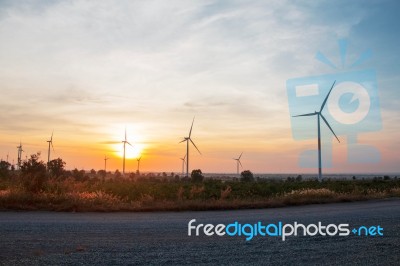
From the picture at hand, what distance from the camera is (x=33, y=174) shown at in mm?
28906

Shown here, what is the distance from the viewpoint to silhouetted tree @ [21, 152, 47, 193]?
28.0m

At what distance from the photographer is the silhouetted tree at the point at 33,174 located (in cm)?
2799

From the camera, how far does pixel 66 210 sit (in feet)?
74.1

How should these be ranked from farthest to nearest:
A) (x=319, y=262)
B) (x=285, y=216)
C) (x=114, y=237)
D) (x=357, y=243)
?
(x=285, y=216)
(x=114, y=237)
(x=357, y=243)
(x=319, y=262)

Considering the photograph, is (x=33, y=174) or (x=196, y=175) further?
(x=196, y=175)

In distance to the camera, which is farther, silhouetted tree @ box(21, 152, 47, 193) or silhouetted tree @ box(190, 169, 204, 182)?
silhouetted tree @ box(190, 169, 204, 182)

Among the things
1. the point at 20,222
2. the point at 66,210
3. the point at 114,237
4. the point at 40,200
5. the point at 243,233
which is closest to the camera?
the point at 114,237

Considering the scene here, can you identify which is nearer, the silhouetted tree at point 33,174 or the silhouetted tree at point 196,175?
the silhouetted tree at point 33,174

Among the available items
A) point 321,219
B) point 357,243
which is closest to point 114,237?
point 357,243

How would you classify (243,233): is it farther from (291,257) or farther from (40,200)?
(40,200)

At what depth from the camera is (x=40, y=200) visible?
2412 cm

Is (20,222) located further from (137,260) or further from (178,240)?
(137,260)

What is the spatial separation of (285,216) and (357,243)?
296 inches

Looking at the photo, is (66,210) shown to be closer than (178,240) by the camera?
No
